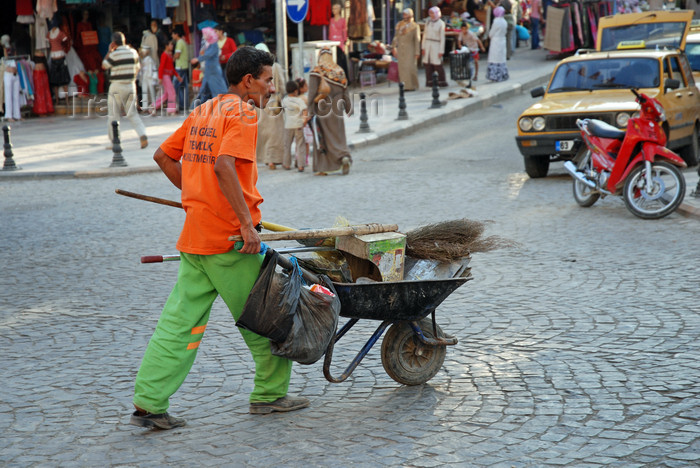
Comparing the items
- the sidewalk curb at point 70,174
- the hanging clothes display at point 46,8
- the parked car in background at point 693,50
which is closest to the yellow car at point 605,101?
the parked car in background at point 693,50

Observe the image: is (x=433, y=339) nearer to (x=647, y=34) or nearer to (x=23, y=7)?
(x=647, y=34)

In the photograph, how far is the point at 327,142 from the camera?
13609mm

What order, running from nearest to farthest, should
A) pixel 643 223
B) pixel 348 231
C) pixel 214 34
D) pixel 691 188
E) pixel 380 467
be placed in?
1. pixel 380 467
2. pixel 348 231
3. pixel 643 223
4. pixel 691 188
5. pixel 214 34

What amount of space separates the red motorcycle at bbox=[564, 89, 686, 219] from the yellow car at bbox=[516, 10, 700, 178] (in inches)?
42.2

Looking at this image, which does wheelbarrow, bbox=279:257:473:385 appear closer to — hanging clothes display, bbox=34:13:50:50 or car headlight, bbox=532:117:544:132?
car headlight, bbox=532:117:544:132

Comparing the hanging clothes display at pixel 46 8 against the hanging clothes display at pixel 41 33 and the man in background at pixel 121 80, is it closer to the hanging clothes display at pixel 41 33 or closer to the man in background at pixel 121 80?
the hanging clothes display at pixel 41 33

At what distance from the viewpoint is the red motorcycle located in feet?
31.4

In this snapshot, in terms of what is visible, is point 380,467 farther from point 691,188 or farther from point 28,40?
point 28,40

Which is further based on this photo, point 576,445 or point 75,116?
point 75,116

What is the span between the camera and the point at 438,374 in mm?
5172

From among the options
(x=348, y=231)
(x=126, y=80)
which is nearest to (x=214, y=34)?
(x=126, y=80)

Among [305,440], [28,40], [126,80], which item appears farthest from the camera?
[28,40]

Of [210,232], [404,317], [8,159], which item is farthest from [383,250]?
[8,159]

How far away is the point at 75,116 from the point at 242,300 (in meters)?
19.5
